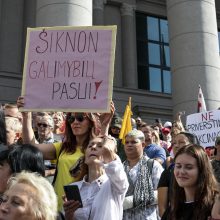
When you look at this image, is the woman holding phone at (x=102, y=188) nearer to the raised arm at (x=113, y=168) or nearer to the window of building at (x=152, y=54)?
the raised arm at (x=113, y=168)

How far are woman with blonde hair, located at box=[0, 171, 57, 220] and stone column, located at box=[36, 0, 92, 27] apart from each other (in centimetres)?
787

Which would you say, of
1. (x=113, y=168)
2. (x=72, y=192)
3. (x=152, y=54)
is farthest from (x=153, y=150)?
(x=152, y=54)

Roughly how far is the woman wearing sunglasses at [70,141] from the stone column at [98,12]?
16131mm

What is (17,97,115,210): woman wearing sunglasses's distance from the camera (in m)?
4.46

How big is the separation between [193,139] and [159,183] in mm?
1144

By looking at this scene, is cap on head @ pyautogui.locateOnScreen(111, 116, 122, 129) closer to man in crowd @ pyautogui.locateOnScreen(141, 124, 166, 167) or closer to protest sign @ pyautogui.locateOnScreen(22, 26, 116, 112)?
man in crowd @ pyautogui.locateOnScreen(141, 124, 166, 167)

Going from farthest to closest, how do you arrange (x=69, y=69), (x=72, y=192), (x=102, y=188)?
(x=69, y=69) < (x=102, y=188) < (x=72, y=192)

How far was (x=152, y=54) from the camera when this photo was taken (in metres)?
22.9

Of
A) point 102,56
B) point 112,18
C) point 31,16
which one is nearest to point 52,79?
point 102,56

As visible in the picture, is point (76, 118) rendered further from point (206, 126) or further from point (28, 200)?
point (206, 126)

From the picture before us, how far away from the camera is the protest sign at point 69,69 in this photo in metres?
5.05

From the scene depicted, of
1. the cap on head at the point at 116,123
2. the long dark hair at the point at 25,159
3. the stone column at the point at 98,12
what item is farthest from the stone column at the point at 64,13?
the stone column at the point at 98,12

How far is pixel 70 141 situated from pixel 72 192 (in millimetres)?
1058

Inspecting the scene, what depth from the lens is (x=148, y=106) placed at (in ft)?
65.8
